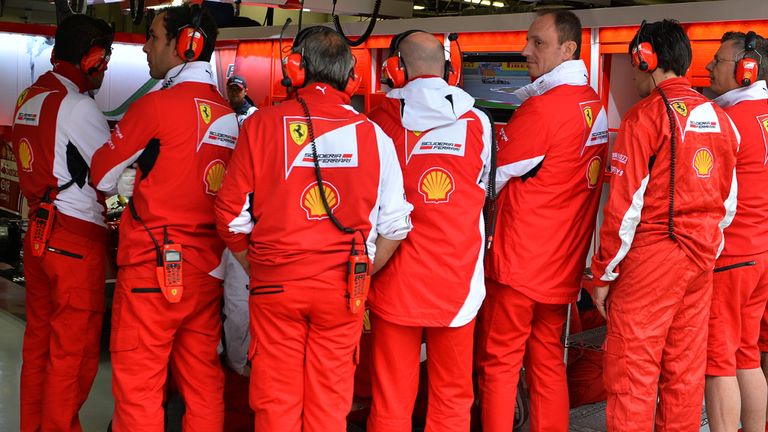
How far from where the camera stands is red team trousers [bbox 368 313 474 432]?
3127mm

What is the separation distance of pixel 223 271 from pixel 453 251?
0.81 meters

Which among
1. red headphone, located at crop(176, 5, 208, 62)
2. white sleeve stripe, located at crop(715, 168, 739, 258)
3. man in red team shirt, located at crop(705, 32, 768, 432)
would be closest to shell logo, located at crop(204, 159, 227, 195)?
red headphone, located at crop(176, 5, 208, 62)

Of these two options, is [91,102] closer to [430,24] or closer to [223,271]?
[223,271]

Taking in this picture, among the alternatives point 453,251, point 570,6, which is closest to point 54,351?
point 453,251

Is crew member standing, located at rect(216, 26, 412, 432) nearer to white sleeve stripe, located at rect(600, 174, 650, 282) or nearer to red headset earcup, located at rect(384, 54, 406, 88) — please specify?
red headset earcup, located at rect(384, 54, 406, 88)

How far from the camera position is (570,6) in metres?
6.05

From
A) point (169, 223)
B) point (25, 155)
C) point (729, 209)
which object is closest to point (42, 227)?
point (25, 155)

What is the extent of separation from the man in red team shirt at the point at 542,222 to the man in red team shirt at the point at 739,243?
56cm

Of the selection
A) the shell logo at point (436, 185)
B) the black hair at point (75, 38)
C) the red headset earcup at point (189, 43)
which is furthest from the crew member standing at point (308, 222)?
the black hair at point (75, 38)

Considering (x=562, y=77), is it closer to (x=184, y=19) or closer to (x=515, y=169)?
(x=515, y=169)

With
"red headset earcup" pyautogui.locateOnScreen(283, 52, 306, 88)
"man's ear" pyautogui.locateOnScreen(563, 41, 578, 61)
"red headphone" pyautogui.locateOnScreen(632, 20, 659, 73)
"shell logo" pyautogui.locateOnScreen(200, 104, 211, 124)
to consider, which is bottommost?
"shell logo" pyautogui.locateOnScreen(200, 104, 211, 124)

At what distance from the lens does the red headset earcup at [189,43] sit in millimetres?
3027

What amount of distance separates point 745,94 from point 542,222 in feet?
3.28

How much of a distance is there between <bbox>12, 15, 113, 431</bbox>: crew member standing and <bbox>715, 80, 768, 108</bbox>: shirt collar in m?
2.38
